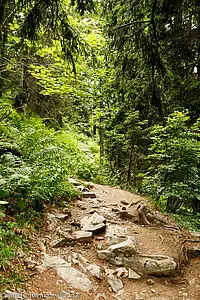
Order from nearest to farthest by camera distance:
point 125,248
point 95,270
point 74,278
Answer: point 74,278 < point 95,270 < point 125,248

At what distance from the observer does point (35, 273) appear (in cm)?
304

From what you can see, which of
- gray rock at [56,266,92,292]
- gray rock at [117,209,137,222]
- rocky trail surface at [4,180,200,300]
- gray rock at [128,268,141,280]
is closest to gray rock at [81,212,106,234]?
rocky trail surface at [4,180,200,300]

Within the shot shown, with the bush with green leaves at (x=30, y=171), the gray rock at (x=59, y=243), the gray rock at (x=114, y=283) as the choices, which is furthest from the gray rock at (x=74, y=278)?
→ the bush with green leaves at (x=30, y=171)

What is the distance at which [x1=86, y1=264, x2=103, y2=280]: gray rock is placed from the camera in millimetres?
3537

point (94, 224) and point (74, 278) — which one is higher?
point (74, 278)

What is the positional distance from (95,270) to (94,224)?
1.43 meters

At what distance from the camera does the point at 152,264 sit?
3.85 m

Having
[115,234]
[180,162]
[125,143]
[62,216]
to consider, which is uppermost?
[180,162]

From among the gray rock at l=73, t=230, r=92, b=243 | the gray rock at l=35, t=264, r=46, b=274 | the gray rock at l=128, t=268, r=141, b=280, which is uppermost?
the gray rock at l=35, t=264, r=46, b=274

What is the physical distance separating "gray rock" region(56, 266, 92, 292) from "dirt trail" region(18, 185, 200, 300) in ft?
0.24

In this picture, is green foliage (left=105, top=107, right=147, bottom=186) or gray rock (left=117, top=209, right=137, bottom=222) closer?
gray rock (left=117, top=209, right=137, bottom=222)

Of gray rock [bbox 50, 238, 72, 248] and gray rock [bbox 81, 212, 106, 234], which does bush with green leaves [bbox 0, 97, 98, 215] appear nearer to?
gray rock [bbox 50, 238, 72, 248]

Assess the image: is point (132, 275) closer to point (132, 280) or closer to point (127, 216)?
point (132, 280)

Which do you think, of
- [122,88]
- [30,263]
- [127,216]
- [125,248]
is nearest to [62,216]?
[125,248]
